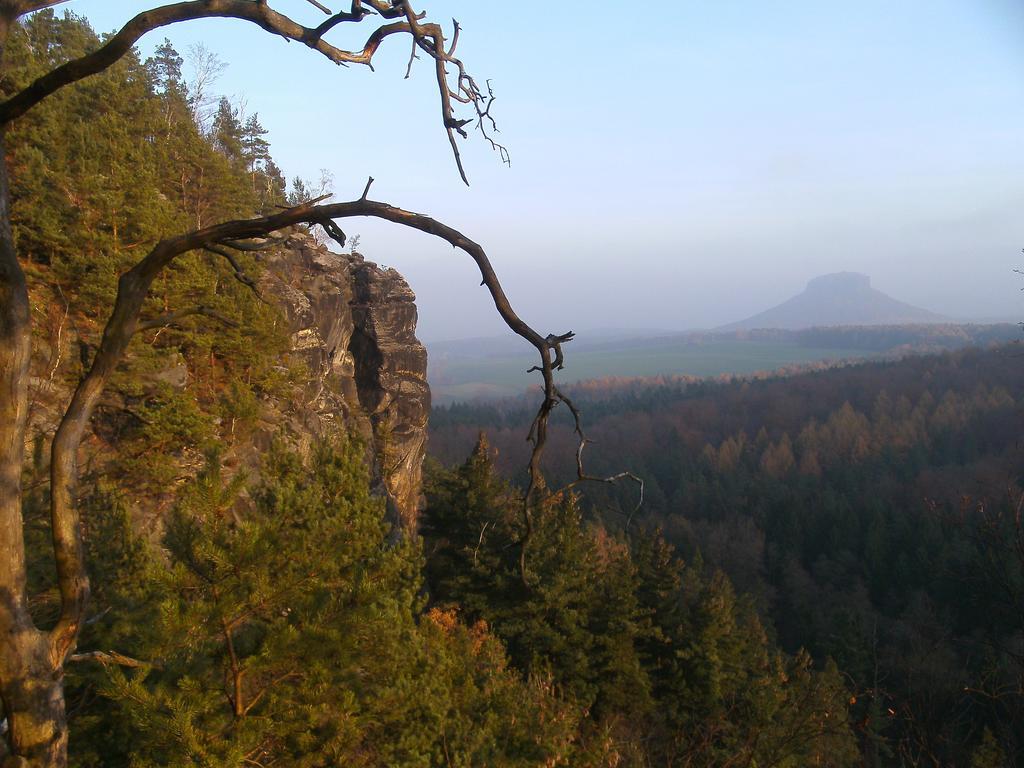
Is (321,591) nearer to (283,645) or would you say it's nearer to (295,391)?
(283,645)

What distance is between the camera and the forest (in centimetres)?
509

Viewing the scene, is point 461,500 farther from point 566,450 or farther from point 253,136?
point 566,450

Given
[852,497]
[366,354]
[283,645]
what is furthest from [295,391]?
[852,497]

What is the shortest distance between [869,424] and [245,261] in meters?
76.4

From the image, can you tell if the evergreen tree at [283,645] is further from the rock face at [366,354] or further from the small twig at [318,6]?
the rock face at [366,354]

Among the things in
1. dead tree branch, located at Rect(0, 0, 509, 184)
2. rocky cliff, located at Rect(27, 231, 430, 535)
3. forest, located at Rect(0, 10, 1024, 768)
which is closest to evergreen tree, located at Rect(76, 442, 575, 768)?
forest, located at Rect(0, 10, 1024, 768)

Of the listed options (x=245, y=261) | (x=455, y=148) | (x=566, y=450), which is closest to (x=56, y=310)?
(x=245, y=261)

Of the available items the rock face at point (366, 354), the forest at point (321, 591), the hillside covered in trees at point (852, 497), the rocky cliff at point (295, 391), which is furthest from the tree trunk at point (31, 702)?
the rock face at point (366, 354)

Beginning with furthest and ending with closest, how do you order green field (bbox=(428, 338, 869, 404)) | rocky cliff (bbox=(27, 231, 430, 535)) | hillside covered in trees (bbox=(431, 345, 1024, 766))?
green field (bbox=(428, 338, 869, 404)) < hillside covered in trees (bbox=(431, 345, 1024, 766)) < rocky cliff (bbox=(27, 231, 430, 535))

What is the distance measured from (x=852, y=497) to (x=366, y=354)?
47294 millimetres

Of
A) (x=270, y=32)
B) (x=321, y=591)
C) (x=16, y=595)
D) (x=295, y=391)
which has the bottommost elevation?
(x=321, y=591)

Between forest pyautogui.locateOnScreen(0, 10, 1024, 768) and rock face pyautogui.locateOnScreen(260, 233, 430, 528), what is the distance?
2.53 m

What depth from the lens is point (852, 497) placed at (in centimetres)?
5359

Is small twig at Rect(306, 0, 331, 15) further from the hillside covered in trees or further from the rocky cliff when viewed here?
the hillside covered in trees
